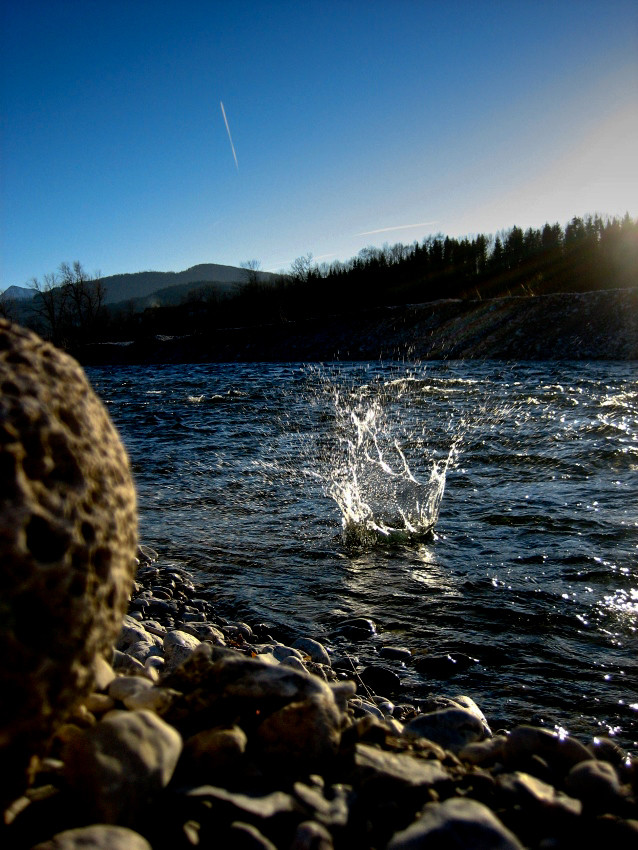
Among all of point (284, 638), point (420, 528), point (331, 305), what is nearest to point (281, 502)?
point (420, 528)

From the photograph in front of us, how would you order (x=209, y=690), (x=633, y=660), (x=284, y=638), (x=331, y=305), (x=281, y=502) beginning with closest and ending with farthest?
(x=209, y=690)
(x=633, y=660)
(x=284, y=638)
(x=281, y=502)
(x=331, y=305)

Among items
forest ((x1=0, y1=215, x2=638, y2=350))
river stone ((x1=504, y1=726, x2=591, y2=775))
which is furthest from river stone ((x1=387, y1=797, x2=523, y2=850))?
forest ((x1=0, y1=215, x2=638, y2=350))

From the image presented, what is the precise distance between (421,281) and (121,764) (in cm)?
6266

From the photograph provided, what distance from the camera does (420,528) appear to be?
22.3ft

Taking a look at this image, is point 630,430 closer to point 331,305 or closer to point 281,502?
point 281,502

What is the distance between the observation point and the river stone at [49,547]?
1.47 meters

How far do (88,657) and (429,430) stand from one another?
38.5 feet

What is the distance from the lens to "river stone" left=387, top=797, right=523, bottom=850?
1.49 meters

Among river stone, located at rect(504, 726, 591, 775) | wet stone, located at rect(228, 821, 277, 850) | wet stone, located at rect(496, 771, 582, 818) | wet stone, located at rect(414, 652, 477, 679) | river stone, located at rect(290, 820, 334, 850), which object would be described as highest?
wet stone, located at rect(228, 821, 277, 850)

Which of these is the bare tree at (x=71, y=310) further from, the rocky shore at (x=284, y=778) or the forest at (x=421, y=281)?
the rocky shore at (x=284, y=778)

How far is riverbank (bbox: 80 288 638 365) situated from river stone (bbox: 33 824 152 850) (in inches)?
1216

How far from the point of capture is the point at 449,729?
245 cm

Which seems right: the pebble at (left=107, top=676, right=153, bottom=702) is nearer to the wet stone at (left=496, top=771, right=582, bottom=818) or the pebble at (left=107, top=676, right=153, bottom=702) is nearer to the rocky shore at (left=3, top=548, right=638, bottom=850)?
the rocky shore at (left=3, top=548, right=638, bottom=850)

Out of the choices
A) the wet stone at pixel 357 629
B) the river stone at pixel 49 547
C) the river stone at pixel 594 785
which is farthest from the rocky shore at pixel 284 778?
the wet stone at pixel 357 629
